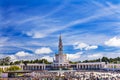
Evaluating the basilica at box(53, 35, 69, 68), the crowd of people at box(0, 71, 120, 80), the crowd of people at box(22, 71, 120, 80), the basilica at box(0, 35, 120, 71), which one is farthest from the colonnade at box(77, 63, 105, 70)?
the crowd of people at box(22, 71, 120, 80)

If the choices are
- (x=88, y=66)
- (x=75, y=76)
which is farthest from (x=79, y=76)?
(x=88, y=66)

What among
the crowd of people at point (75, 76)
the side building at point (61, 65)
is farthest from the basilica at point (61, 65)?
the crowd of people at point (75, 76)

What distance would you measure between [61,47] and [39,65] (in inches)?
175

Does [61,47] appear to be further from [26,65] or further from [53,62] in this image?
[26,65]

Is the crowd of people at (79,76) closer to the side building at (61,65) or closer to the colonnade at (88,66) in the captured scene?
the side building at (61,65)

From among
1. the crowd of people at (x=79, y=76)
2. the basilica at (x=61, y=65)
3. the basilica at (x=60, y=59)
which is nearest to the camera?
the crowd of people at (x=79, y=76)

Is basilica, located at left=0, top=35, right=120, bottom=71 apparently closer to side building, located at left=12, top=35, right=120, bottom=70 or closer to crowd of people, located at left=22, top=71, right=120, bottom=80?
side building, located at left=12, top=35, right=120, bottom=70

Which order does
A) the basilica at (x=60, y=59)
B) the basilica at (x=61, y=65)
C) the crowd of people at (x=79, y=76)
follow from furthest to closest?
the basilica at (x=60, y=59)
the basilica at (x=61, y=65)
the crowd of people at (x=79, y=76)

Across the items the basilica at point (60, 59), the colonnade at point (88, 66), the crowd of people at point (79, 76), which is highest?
the basilica at point (60, 59)

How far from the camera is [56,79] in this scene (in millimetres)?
15102

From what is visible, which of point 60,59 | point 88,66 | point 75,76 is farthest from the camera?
point 60,59

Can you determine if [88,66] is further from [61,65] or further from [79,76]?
[79,76]

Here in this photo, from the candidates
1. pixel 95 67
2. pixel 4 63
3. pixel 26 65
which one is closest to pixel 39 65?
pixel 26 65

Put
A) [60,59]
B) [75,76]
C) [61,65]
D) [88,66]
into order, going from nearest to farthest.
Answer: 1. [75,76]
2. [88,66]
3. [61,65]
4. [60,59]
